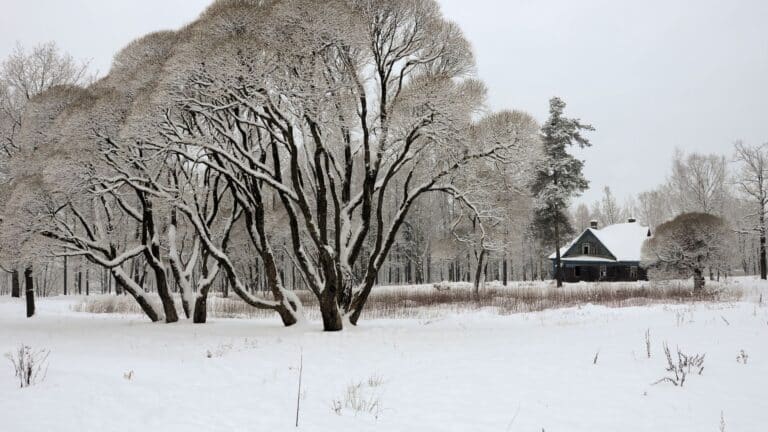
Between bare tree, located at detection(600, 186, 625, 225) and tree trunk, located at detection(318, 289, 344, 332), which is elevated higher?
bare tree, located at detection(600, 186, 625, 225)

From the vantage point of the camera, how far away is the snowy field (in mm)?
5520

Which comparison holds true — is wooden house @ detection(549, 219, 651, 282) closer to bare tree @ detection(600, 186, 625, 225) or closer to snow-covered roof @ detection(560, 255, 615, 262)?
snow-covered roof @ detection(560, 255, 615, 262)

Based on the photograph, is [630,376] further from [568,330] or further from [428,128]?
[428,128]

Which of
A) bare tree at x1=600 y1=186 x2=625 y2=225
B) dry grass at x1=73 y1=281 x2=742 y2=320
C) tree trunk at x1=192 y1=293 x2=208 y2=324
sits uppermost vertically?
bare tree at x1=600 y1=186 x2=625 y2=225

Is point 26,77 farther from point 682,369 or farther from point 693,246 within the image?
point 693,246

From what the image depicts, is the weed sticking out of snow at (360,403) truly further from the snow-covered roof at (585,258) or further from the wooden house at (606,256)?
the snow-covered roof at (585,258)

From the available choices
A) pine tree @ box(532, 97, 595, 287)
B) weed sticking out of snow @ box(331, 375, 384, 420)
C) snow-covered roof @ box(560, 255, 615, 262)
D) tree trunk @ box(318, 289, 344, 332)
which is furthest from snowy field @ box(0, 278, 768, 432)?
snow-covered roof @ box(560, 255, 615, 262)

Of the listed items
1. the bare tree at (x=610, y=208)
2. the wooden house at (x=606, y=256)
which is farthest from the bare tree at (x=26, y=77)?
the bare tree at (x=610, y=208)

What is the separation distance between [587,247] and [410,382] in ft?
147

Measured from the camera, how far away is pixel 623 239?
47656mm

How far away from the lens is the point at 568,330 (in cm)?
1244

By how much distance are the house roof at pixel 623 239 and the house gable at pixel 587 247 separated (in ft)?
0.58

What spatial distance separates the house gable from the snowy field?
3543 cm

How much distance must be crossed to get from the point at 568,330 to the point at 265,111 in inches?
407
